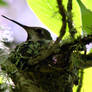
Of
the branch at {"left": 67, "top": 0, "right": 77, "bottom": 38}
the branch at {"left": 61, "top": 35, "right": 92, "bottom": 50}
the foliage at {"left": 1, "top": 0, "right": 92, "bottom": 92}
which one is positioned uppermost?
the branch at {"left": 67, "top": 0, "right": 77, "bottom": 38}

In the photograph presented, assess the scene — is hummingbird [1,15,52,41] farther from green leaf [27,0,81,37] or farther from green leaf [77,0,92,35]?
green leaf [77,0,92,35]

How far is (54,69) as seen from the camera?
0.88 m

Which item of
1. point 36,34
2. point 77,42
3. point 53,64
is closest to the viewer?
point 77,42

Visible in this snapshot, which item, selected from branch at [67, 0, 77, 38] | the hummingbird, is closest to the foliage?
branch at [67, 0, 77, 38]

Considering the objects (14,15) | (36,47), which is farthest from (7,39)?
(14,15)

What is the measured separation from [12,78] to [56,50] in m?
0.23

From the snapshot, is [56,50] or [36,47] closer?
[56,50]

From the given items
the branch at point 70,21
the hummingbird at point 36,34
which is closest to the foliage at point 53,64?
the branch at point 70,21

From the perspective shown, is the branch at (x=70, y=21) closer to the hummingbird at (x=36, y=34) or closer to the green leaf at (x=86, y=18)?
the green leaf at (x=86, y=18)

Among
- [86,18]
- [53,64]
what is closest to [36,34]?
[53,64]

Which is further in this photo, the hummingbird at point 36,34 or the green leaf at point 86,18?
the hummingbird at point 36,34

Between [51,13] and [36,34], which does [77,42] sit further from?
[36,34]

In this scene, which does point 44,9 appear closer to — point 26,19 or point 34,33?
point 34,33

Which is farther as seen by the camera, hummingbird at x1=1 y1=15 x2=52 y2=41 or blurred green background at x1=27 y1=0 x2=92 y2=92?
hummingbird at x1=1 y1=15 x2=52 y2=41
